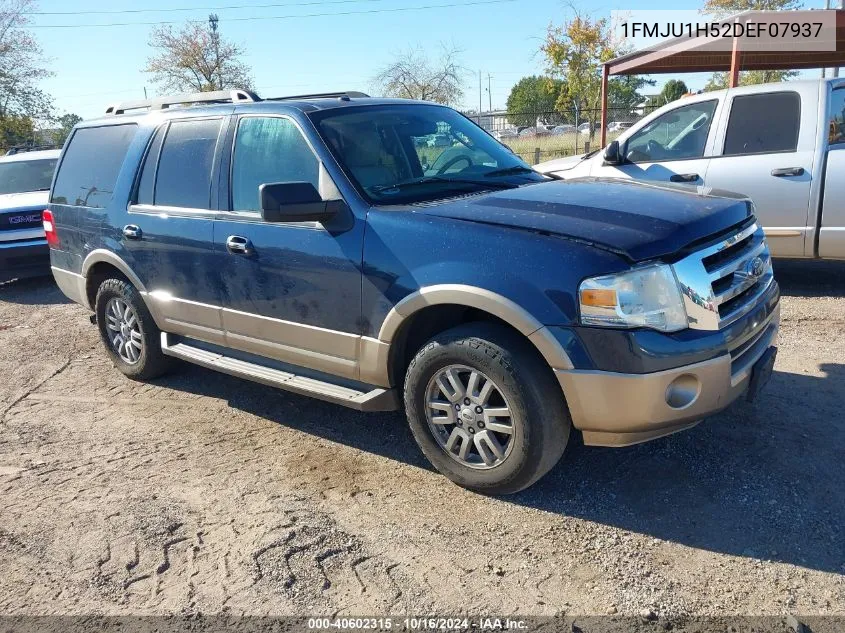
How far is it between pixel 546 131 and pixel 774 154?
2622 centimetres

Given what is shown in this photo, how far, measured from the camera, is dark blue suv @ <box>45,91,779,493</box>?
3.01 metres

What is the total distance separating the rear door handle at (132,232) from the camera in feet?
16.0

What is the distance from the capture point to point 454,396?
3.43 m

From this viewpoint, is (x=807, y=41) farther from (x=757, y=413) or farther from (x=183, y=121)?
(x=183, y=121)

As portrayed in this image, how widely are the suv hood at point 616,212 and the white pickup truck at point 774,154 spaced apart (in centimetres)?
270

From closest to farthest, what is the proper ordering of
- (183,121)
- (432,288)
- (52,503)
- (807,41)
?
(432,288) → (52,503) → (183,121) → (807,41)

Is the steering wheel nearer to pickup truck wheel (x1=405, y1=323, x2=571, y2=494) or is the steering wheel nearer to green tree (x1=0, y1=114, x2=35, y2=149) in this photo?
pickup truck wheel (x1=405, y1=323, x2=571, y2=494)

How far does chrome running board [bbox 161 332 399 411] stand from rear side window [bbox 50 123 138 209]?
127 centimetres

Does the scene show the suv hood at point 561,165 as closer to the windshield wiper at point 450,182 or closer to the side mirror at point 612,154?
the side mirror at point 612,154

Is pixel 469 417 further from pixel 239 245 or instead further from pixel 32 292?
pixel 32 292

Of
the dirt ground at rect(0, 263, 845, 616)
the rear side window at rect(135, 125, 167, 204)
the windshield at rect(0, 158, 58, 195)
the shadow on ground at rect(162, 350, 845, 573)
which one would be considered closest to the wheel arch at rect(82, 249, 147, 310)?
the rear side window at rect(135, 125, 167, 204)

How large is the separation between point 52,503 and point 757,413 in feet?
13.0

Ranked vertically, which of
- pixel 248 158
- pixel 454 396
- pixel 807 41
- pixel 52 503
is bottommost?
pixel 52 503

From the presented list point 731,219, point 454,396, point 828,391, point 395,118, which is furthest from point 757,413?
point 395,118
